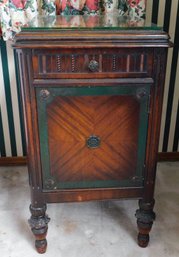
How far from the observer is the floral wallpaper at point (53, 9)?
1504 mm

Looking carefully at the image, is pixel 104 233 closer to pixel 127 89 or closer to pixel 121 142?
pixel 121 142

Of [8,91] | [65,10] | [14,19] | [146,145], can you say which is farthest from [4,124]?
[146,145]

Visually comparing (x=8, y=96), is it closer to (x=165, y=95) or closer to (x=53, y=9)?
(x=53, y=9)

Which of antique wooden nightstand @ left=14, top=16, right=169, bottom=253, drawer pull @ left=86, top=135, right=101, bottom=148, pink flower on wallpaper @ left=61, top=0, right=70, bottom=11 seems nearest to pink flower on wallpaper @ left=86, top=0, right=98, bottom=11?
pink flower on wallpaper @ left=61, top=0, right=70, bottom=11

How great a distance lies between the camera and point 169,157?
2004mm

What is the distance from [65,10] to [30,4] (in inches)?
6.9

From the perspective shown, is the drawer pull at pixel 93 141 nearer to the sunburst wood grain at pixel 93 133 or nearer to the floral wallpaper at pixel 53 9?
the sunburst wood grain at pixel 93 133

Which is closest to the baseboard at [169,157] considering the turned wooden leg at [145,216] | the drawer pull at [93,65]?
the turned wooden leg at [145,216]

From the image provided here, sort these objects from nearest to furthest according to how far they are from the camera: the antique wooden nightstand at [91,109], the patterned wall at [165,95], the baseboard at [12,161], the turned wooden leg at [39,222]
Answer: the antique wooden nightstand at [91,109]
the turned wooden leg at [39,222]
the patterned wall at [165,95]
the baseboard at [12,161]

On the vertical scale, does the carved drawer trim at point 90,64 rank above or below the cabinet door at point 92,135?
above

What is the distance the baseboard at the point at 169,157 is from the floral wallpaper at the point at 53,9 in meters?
0.90

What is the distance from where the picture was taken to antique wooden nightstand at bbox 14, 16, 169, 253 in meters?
0.99

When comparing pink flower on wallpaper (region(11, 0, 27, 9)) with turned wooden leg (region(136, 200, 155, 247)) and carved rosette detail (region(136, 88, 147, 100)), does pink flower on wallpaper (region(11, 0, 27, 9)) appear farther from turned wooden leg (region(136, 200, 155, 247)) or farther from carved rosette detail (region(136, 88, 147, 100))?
turned wooden leg (region(136, 200, 155, 247))

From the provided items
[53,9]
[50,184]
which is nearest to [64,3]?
[53,9]
